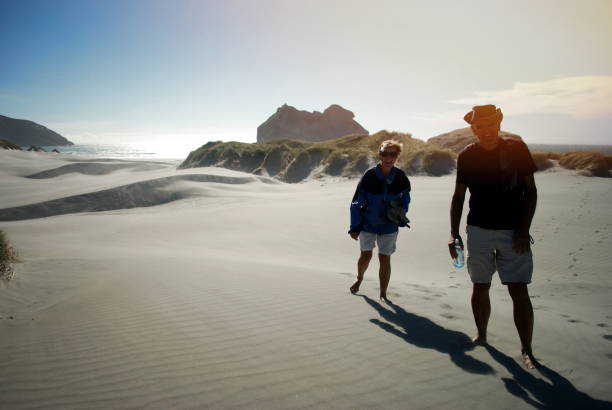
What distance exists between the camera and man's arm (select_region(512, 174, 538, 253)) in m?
2.57

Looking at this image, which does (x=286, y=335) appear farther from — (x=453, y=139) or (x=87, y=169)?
(x=453, y=139)

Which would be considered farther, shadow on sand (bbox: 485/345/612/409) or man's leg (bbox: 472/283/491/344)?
man's leg (bbox: 472/283/491/344)

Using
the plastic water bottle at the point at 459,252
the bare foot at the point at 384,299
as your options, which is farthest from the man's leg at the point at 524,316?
the bare foot at the point at 384,299

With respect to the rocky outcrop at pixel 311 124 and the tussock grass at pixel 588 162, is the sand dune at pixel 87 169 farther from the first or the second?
the rocky outcrop at pixel 311 124

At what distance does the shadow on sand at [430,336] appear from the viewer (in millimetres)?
2613

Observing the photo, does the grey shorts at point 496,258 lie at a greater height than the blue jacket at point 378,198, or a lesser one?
lesser

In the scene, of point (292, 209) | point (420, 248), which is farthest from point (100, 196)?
point (420, 248)

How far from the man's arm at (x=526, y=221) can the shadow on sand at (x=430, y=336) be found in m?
0.95

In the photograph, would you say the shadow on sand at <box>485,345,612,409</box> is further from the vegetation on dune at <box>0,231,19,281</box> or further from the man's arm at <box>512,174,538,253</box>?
the vegetation on dune at <box>0,231,19,281</box>

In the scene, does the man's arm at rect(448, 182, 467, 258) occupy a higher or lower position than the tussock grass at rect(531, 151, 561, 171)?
lower

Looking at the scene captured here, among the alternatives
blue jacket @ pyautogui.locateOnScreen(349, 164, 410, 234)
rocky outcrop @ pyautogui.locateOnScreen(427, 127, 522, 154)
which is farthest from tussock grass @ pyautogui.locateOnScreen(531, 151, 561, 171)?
blue jacket @ pyautogui.locateOnScreen(349, 164, 410, 234)

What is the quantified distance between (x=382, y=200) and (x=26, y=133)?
14945cm

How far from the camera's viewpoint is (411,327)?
3.37 metres

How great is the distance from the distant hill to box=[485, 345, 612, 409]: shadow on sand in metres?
137
